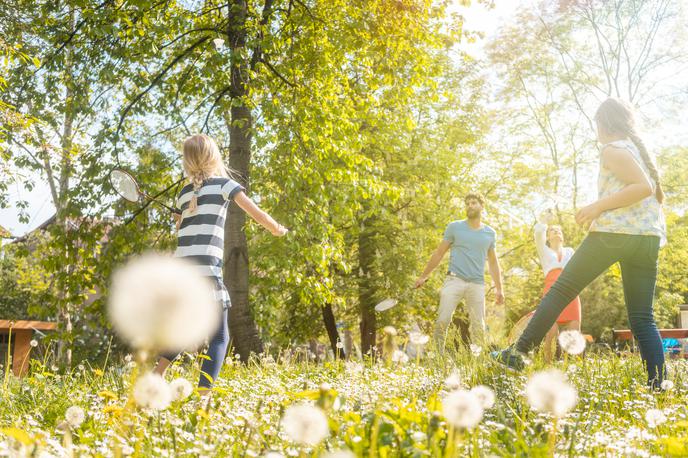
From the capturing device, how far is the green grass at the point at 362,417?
205 cm

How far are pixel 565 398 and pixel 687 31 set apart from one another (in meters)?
23.8

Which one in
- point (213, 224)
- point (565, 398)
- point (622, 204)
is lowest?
point (565, 398)

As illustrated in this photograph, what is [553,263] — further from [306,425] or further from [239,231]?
[306,425]

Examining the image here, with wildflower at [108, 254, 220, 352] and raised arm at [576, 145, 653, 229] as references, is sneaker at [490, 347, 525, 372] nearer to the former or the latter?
raised arm at [576, 145, 653, 229]

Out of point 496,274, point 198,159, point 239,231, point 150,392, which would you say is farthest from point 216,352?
point 239,231

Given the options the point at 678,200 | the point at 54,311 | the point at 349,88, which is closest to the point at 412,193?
the point at 349,88

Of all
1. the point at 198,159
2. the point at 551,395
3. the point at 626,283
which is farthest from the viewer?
the point at 626,283

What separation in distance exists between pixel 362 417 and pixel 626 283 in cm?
Result: 281

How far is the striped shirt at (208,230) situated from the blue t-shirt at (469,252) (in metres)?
3.74

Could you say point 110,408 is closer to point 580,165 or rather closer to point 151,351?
point 151,351

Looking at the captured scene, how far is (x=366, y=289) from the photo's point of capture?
56.1ft

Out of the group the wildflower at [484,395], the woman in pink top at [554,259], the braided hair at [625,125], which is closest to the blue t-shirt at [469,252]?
the woman in pink top at [554,259]

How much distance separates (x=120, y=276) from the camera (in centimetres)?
119

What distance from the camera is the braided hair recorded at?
4438 mm
